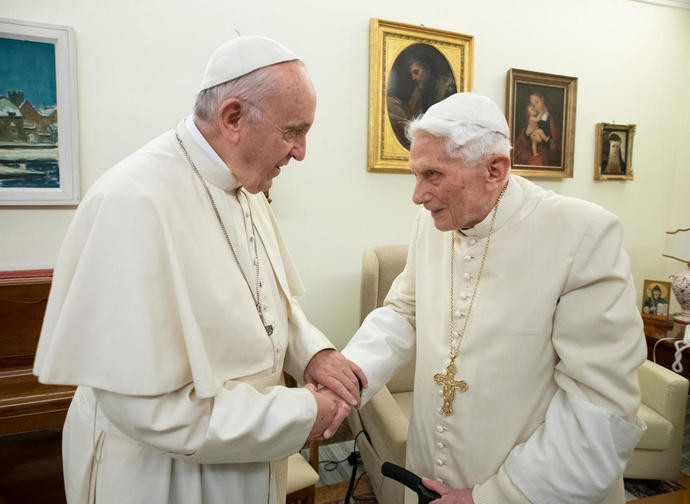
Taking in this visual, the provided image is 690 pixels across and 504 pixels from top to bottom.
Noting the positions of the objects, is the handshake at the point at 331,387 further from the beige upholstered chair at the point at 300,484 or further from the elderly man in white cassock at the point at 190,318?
the beige upholstered chair at the point at 300,484

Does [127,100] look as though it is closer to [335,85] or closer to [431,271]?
[335,85]

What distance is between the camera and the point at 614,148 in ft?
13.4

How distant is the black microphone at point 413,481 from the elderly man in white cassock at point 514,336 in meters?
0.05

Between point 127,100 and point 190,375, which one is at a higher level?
point 127,100

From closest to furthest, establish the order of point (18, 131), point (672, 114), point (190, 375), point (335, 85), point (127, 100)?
point (190, 375) < point (18, 131) < point (127, 100) < point (335, 85) < point (672, 114)

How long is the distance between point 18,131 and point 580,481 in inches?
120

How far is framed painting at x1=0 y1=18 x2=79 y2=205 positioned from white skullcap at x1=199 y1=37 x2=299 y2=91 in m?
1.73

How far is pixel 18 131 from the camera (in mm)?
2484

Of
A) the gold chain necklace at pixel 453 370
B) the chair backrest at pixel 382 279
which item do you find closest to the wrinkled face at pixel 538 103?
the chair backrest at pixel 382 279

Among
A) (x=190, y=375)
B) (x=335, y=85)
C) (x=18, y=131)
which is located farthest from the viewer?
(x=335, y=85)

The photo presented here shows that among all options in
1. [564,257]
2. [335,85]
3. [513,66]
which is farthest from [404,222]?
[564,257]

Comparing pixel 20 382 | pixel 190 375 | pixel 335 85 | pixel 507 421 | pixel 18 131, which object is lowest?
pixel 20 382

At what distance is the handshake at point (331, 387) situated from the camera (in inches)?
53.3

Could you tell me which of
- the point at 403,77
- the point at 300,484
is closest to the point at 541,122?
the point at 403,77
